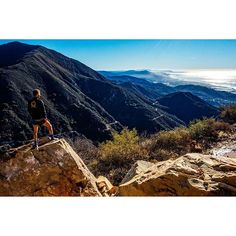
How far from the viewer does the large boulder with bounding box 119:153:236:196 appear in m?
6.99

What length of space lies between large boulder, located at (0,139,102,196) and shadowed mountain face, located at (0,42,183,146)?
141ft

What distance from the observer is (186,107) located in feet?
359

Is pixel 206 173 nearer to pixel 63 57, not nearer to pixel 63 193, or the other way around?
pixel 63 193

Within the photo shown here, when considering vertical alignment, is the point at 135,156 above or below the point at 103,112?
above

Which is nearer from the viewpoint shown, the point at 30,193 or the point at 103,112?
the point at 30,193

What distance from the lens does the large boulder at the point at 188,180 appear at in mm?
6992

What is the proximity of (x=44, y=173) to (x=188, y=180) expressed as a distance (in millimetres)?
3026

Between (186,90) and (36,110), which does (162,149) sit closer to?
(36,110)

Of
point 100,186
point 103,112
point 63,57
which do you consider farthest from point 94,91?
point 100,186

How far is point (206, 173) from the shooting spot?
7605mm

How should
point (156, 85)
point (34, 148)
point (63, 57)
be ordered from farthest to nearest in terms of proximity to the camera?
point (156, 85)
point (63, 57)
point (34, 148)

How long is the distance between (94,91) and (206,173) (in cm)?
8651

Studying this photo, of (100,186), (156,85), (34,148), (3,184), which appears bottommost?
(156,85)

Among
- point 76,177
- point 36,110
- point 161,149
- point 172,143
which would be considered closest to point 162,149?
point 161,149
